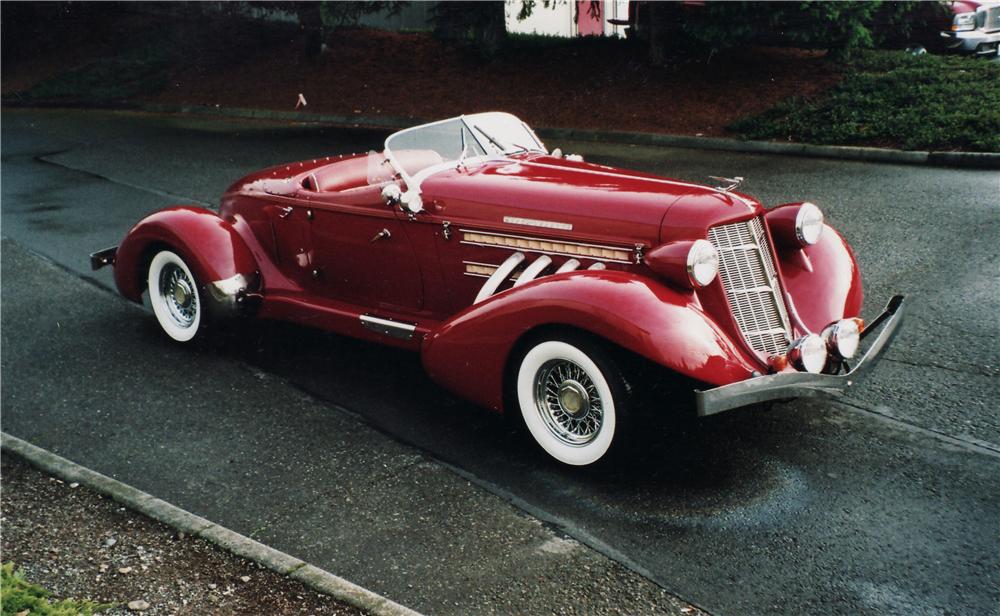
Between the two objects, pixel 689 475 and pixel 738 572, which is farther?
pixel 689 475

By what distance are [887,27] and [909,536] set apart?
1260cm

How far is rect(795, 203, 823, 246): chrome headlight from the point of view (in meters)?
5.55

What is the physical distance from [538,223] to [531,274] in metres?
0.29

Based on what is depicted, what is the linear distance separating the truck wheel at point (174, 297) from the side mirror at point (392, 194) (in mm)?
1819

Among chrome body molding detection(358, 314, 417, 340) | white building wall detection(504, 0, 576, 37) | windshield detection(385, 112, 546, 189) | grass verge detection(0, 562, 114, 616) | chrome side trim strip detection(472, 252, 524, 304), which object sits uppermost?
white building wall detection(504, 0, 576, 37)

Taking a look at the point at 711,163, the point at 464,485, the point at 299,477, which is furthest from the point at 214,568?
the point at 711,163

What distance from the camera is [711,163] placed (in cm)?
1175

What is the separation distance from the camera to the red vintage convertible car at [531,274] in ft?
15.2

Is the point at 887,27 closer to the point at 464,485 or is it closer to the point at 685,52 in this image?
the point at 685,52

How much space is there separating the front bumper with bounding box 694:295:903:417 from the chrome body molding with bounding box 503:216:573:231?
132 cm

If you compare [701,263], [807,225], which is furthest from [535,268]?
[807,225]

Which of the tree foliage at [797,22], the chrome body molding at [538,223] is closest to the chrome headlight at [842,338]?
the chrome body molding at [538,223]

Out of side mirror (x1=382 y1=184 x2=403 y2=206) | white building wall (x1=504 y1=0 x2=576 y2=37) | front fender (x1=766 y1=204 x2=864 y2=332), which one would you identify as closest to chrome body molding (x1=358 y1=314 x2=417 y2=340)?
side mirror (x1=382 y1=184 x2=403 y2=206)

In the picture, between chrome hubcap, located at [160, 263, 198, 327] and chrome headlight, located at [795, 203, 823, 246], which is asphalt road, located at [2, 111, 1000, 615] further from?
chrome headlight, located at [795, 203, 823, 246]
